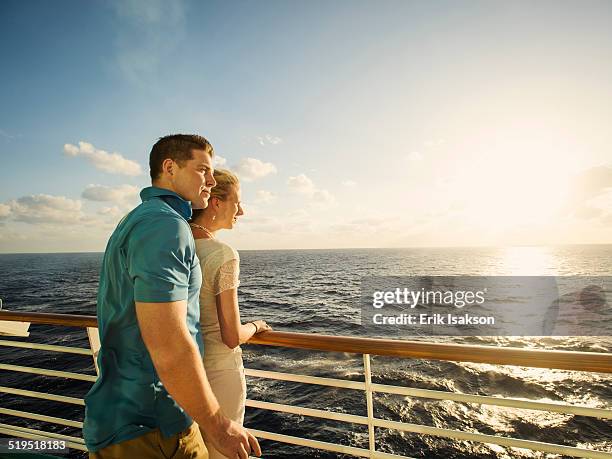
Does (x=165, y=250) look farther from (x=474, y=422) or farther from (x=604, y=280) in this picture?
(x=604, y=280)

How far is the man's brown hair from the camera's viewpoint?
41.3 inches

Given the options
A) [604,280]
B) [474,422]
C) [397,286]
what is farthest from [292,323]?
[604,280]

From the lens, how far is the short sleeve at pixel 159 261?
0.80 meters

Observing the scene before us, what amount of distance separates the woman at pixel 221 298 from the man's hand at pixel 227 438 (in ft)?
1.35

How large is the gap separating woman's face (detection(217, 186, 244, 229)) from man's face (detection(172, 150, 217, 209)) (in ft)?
0.92

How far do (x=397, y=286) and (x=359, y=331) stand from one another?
80.6ft

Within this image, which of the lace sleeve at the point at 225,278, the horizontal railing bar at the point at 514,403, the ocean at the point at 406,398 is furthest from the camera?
the ocean at the point at 406,398

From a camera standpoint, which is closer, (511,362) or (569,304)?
(511,362)

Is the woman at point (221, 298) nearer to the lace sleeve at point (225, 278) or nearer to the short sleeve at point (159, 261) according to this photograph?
the lace sleeve at point (225, 278)

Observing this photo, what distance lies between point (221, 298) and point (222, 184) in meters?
0.45

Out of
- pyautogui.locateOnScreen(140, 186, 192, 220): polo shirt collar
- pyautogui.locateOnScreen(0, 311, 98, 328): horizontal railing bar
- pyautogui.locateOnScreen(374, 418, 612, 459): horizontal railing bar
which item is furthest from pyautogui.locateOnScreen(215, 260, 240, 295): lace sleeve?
pyautogui.locateOnScreen(0, 311, 98, 328): horizontal railing bar

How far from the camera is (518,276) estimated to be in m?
55.1

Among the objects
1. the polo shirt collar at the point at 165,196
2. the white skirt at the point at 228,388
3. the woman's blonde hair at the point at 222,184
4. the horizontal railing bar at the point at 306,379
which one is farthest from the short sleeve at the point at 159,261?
the horizontal railing bar at the point at 306,379

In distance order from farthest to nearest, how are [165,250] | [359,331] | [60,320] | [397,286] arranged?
1. [397,286]
2. [359,331]
3. [60,320]
4. [165,250]
